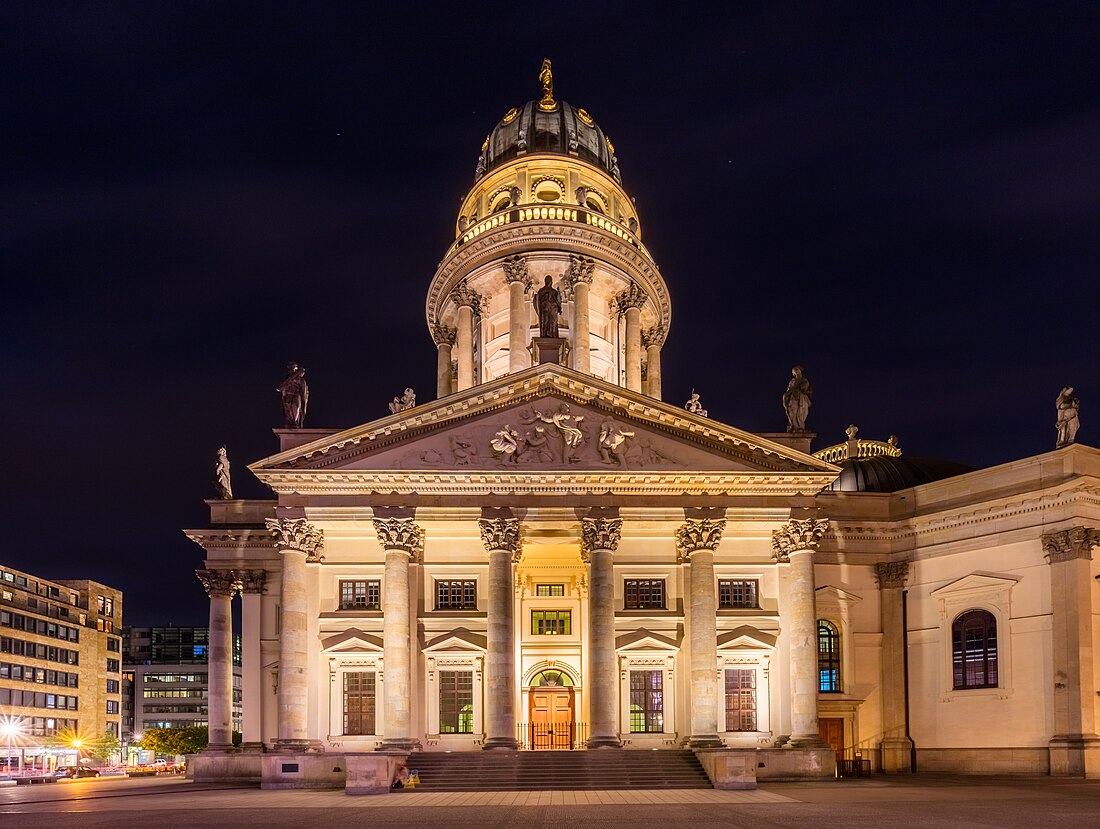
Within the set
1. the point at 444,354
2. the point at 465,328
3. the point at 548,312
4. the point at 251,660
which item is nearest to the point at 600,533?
the point at 548,312

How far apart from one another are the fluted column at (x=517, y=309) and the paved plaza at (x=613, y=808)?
2826 centimetres

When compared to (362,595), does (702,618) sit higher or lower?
lower

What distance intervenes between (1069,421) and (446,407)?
959 inches

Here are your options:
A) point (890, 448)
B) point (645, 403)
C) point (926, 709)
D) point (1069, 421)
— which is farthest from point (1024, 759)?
point (890, 448)

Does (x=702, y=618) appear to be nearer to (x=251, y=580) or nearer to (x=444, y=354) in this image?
(x=251, y=580)

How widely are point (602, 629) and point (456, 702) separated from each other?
25.1 feet

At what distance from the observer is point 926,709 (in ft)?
153

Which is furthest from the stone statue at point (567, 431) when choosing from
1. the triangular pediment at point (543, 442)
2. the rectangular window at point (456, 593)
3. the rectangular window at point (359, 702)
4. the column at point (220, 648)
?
the column at point (220, 648)

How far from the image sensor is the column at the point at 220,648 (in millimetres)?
48281

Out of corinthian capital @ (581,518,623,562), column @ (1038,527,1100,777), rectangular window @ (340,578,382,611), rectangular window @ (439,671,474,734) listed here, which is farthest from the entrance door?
column @ (1038,527,1100,777)

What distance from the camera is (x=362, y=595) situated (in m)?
45.3

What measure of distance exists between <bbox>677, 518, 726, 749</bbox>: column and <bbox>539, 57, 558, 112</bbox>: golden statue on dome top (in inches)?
1385

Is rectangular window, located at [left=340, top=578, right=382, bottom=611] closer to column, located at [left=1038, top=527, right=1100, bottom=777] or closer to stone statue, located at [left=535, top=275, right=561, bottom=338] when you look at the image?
stone statue, located at [left=535, top=275, right=561, bottom=338]

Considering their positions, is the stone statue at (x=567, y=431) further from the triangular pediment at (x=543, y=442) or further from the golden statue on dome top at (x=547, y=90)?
the golden statue on dome top at (x=547, y=90)
